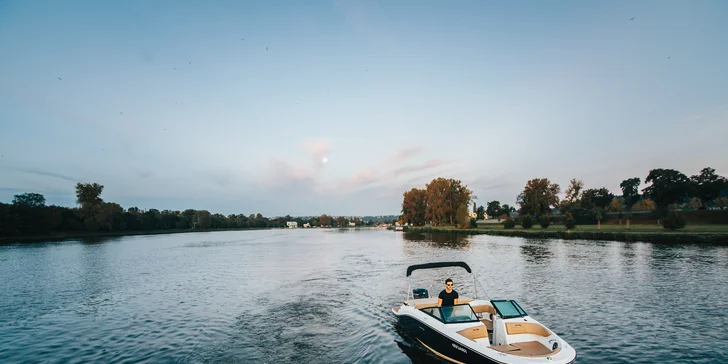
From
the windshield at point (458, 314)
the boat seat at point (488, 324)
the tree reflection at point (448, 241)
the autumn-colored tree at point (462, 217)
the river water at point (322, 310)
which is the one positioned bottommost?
the river water at point (322, 310)

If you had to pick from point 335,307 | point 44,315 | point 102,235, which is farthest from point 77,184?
point 335,307

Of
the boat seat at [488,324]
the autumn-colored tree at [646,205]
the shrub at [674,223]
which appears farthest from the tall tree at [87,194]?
the autumn-colored tree at [646,205]

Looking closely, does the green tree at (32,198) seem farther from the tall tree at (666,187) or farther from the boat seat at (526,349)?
the tall tree at (666,187)

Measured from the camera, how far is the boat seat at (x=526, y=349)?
11.1m

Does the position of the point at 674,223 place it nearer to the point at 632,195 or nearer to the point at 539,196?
the point at 539,196

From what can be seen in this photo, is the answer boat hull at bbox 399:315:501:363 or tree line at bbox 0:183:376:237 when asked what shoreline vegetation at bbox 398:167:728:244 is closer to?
boat hull at bbox 399:315:501:363

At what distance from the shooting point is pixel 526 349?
11500mm

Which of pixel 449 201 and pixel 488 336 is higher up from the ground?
pixel 449 201

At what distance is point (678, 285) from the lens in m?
24.4

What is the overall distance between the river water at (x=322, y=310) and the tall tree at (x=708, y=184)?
258 ft

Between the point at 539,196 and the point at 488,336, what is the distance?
4668 inches

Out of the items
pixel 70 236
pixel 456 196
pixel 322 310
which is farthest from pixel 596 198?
pixel 70 236

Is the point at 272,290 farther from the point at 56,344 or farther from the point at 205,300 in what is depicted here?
the point at 56,344

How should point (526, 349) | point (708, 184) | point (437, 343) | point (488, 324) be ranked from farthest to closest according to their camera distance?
point (708, 184) → point (488, 324) → point (437, 343) → point (526, 349)
